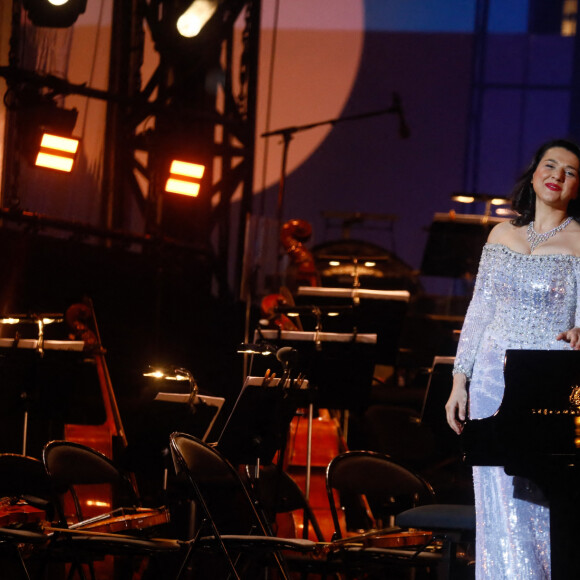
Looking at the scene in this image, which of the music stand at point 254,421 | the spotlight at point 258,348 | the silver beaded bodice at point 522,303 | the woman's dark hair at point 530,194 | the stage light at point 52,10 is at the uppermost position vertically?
the stage light at point 52,10

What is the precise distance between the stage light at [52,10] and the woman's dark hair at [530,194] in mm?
4181

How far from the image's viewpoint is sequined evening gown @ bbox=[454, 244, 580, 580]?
285cm

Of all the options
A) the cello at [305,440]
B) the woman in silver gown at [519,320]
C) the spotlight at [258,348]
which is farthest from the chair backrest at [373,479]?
the woman in silver gown at [519,320]

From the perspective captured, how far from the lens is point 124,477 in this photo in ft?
13.5

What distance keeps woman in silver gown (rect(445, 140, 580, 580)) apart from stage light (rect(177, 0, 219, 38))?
482 cm

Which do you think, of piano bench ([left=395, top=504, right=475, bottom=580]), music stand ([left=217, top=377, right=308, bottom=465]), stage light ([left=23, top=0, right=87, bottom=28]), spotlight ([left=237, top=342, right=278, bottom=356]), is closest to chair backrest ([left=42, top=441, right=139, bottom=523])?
music stand ([left=217, top=377, right=308, bottom=465])

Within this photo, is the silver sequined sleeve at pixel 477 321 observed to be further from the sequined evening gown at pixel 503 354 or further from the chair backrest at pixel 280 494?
the chair backrest at pixel 280 494

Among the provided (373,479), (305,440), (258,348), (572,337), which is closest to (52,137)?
(305,440)

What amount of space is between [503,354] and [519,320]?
114 millimetres

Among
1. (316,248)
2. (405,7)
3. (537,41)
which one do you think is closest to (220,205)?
(316,248)

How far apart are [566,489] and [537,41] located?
7801 millimetres

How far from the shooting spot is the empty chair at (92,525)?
3502mm

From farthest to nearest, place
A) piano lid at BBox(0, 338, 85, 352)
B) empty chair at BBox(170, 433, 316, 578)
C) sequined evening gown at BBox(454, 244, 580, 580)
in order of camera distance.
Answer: piano lid at BBox(0, 338, 85, 352)
empty chair at BBox(170, 433, 316, 578)
sequined evening gown at BBox(454, 244, 580, 580)

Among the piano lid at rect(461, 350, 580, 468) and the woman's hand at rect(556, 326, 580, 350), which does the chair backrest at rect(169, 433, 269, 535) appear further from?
the woman's hand at rect(556, 326, 580, 350)
